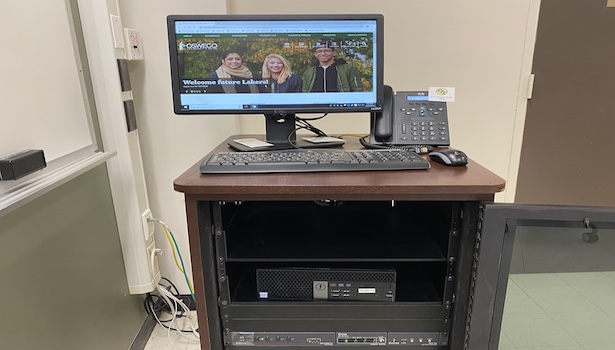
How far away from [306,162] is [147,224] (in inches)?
33.5

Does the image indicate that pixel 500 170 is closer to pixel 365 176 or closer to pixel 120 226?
pixel 365 176

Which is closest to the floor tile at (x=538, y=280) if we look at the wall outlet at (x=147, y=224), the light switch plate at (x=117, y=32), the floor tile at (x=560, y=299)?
the floor tile at (x=560, y=299)

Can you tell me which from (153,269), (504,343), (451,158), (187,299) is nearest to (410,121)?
(451,158)

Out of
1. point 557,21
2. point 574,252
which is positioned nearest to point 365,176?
point 574,252

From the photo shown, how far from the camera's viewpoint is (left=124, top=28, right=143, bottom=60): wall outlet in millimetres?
1282

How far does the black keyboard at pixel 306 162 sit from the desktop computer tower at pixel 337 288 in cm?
10

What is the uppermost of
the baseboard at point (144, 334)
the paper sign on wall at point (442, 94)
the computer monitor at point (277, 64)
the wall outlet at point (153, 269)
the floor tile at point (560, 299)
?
the computer monitor at point (277, 64)

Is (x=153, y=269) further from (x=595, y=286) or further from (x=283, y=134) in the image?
(x=595, y=286)

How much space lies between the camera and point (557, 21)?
156 cm

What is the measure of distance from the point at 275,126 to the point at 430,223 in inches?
21.0

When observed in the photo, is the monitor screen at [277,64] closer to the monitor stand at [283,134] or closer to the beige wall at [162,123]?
the monitor stand at [283,134]

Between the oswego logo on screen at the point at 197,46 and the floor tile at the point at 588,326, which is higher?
the oswego logo on screen at the point at 197,46

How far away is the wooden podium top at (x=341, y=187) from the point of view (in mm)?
772

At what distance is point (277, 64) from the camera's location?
1.04m
